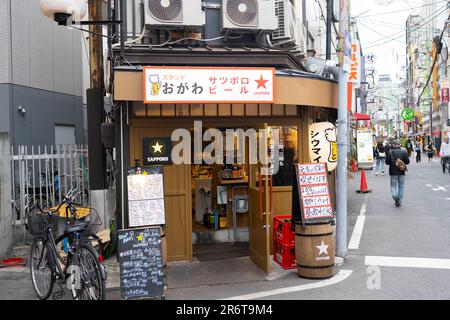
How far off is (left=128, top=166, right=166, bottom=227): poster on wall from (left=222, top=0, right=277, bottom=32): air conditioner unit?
10.9 ft

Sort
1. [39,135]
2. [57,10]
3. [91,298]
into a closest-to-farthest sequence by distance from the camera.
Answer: [91,298], [57,10], [39,135]

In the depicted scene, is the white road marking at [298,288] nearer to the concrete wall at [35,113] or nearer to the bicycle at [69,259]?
the bicycle at [69,259]

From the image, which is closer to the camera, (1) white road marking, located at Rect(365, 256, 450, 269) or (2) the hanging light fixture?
(2) the hanging light fixture

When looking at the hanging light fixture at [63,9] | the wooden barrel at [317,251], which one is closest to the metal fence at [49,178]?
the hanging light fixture at [63,9]

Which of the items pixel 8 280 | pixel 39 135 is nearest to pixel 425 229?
pixel 8 280

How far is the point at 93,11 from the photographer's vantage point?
945 cm

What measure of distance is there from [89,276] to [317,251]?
3398 millimetres

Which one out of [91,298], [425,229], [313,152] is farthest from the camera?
[425,229]

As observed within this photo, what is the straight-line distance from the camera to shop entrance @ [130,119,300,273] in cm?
797

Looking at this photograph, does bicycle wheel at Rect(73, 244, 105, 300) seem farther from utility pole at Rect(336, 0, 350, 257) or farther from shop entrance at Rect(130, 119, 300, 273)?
utility pole at Rect(336, 0, 350, 257)

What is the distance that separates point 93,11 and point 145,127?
3.05 metres

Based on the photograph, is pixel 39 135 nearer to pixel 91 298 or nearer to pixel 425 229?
pixel 91 298

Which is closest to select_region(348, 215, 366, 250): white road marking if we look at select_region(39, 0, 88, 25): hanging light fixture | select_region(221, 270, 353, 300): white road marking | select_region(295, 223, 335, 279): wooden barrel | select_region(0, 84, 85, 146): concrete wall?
select_region(221, 270, 353, 300): white road marking

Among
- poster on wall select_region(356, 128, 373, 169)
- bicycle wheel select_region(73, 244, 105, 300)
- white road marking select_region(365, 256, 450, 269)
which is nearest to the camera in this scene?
bicycle wheel select_region(73, 244, 105, 300)
